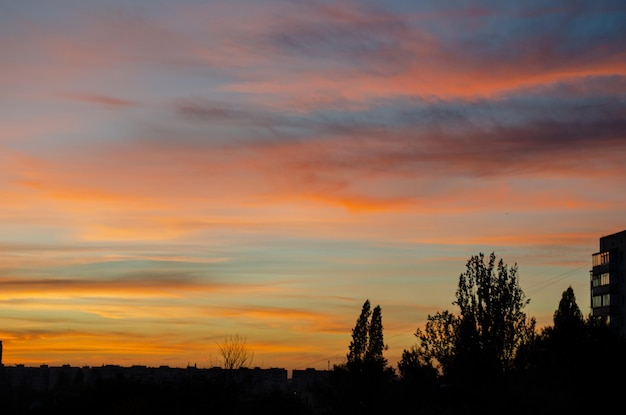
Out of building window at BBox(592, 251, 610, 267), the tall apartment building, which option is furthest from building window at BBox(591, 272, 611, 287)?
building window at BBox(592, 251, 610, 267)

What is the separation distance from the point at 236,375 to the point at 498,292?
24.6 meters

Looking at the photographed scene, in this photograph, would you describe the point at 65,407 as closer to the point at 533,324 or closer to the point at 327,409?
the point at 327,409

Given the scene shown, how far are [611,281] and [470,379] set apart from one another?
72.1 metres

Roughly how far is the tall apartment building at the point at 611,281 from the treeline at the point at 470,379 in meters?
47.7

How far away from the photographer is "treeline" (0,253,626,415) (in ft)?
168

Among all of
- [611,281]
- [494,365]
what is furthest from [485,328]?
[611,281]

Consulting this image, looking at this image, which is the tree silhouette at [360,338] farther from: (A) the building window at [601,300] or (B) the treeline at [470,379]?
(A) the building window at [601,300]

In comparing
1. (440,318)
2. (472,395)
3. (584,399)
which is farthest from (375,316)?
(584,399)

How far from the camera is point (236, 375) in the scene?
7412 cm

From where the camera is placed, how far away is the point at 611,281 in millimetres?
123688

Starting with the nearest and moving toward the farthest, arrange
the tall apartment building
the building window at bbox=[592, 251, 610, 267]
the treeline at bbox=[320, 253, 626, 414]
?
the treeline at bbox=[320, 253, 626, 414], the tall apartment building, the building window at bbox=[592, 251, 610, 267]

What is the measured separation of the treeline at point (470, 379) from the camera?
51.3 meters

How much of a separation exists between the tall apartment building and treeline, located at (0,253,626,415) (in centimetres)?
4767

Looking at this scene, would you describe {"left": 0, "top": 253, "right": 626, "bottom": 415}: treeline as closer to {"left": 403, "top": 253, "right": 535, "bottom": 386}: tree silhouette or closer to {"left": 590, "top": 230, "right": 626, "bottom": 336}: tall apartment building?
{"left": 403, "top": 253, "right": 535, "bottom": 386}: tree silhouette
